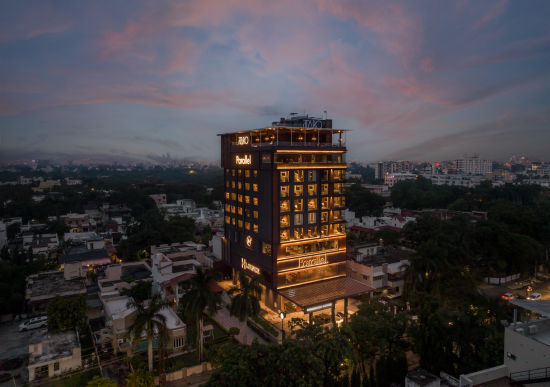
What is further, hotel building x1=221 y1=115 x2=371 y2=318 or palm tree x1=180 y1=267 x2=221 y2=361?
hotel building x1=221 y1=115 x2=371 y2=318

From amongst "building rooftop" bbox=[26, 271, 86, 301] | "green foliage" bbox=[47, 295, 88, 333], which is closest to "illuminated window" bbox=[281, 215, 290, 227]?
"green foliage" bbox=[47, 295, 88, 333]

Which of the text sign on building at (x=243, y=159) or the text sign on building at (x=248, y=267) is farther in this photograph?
the text sign on building at (x=243, y=159)

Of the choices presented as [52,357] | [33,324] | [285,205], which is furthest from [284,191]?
[33,324]

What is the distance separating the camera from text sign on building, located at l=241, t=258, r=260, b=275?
4411 cm

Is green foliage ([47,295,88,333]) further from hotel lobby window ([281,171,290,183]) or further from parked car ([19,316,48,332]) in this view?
hotel lobby window ([281,171,290,183])

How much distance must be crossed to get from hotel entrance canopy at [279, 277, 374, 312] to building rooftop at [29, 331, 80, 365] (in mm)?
21236

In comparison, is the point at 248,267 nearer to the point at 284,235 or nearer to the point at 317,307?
the point at 284,235

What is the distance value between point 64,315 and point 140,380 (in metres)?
13.5

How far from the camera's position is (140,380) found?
79.5 feet

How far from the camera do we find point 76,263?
47.2 meters

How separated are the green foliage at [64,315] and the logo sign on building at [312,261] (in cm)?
2392

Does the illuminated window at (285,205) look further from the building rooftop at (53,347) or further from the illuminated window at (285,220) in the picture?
the building rooftop at (53,347)

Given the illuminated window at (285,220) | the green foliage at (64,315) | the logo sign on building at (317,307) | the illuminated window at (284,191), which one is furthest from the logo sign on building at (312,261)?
the green foliage at (64,315)

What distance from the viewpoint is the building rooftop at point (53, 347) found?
28.2m
